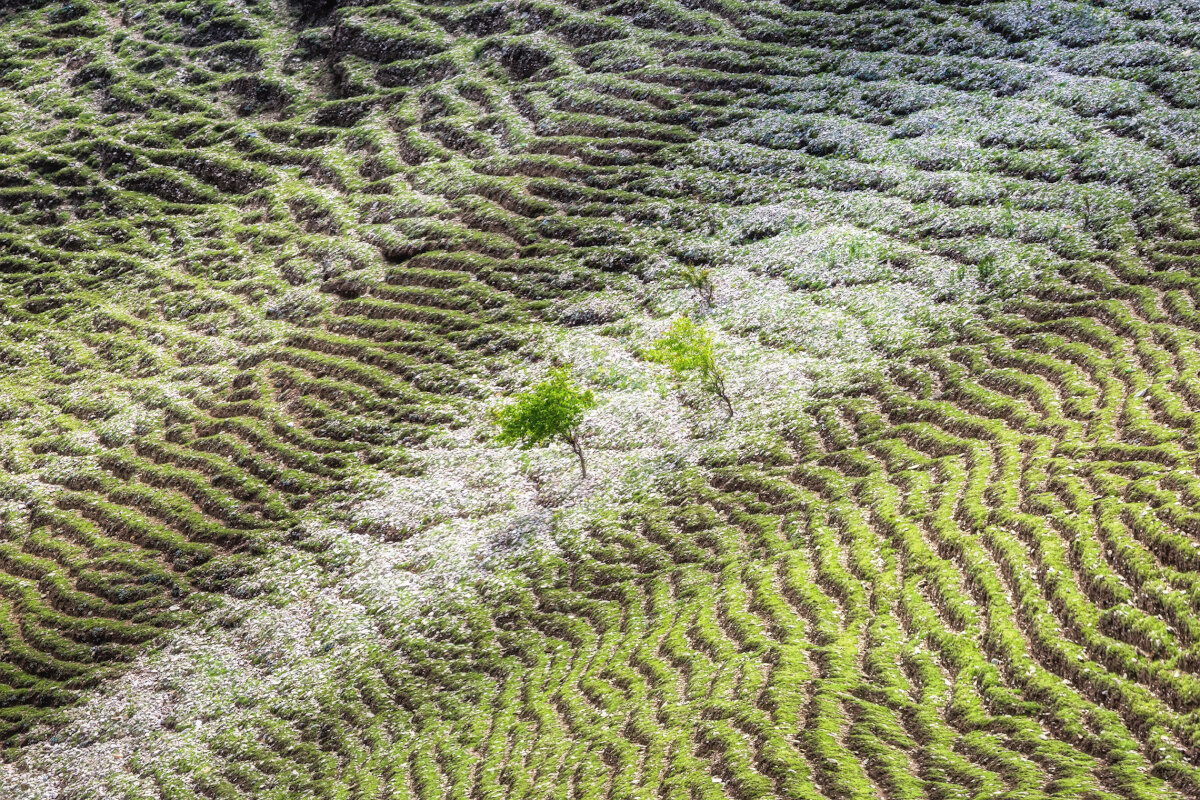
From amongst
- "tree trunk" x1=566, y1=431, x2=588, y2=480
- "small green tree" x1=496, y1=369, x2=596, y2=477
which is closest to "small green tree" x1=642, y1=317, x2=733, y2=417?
"small green tree" x1=496, y1=369, x2=596, y2=477

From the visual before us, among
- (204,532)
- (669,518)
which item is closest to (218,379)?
(204,532)

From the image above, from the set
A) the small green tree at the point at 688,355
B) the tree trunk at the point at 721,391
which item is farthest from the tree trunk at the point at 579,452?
the tree trunk at the point at 721,391

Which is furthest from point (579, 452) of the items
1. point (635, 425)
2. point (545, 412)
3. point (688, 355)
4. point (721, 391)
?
point (721, 391)

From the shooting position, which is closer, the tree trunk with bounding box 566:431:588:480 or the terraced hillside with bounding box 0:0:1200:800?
the terraced hillside with bounding box 0:0:1200:800

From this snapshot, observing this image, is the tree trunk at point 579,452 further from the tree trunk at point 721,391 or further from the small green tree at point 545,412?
the tree trunk at point 721,391

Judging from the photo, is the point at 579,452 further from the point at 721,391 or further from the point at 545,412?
the point at 721,391

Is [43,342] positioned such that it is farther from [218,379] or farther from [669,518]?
[669,518]

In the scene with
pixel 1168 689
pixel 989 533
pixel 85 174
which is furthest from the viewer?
pixel 85 174

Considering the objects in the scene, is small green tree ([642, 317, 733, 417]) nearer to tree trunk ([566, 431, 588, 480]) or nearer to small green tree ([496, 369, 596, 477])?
small green tree ([496, 369, 596, 477])
